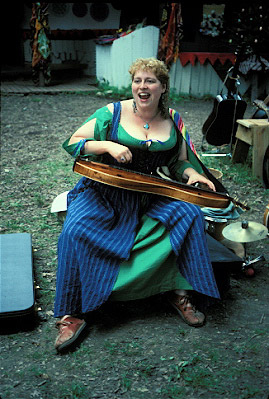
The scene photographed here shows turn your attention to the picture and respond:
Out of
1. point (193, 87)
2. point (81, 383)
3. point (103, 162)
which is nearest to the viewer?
point (81, 383)

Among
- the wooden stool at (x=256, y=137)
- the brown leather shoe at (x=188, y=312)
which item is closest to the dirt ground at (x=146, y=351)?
the brown leather shoe at (x=188, y=312)

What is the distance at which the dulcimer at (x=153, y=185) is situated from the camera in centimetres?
262

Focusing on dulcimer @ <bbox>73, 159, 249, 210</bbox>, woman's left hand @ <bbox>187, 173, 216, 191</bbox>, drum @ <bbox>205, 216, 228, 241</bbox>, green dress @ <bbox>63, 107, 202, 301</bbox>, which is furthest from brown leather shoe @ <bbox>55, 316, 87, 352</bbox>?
drum @ <bbox>205, 216, 228, 241</bbox>

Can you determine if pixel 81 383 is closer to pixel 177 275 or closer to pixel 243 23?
pixel 177 275

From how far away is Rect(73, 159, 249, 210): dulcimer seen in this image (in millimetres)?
2621

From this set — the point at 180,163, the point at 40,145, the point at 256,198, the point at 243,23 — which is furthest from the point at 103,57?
the point at 180,163

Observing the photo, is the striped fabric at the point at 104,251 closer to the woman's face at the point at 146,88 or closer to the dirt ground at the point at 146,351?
the dirt ground at the point at 146,351

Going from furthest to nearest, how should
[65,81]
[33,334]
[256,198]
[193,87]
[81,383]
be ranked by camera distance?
[65,81] < [193,87] < [256,198] < [33,334] < [81,383]

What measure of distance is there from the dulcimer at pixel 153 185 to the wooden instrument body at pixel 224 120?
3408mm

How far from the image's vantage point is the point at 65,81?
12906 millimetres

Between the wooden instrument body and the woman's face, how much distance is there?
10.2ft

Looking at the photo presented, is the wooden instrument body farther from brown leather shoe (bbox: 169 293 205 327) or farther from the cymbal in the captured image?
brown leather shoe (bbox: 169 293 205 327)

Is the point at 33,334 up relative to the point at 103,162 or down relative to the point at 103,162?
down

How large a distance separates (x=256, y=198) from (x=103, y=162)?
255cm
